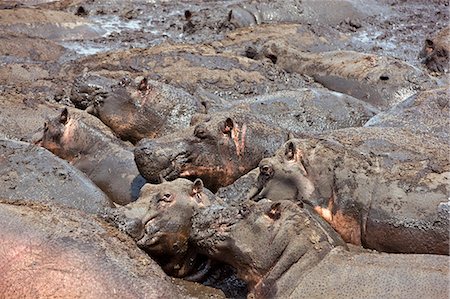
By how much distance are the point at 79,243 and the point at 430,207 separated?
181 centimetres

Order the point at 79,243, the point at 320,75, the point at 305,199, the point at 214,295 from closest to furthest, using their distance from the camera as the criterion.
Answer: the point at 79,243, the point at 214,295, the point at 305,199, the point at 320,75

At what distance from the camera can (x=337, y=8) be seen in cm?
1093

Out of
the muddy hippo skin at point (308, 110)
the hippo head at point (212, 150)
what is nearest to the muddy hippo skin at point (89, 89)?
the muddy hippo skin at point (308, 110)

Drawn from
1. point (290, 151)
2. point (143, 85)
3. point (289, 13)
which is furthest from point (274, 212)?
point (289, 13)

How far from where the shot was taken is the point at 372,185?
14.7 ft

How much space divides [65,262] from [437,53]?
20.8 ft

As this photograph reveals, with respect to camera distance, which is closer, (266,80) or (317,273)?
Result: (317,273)

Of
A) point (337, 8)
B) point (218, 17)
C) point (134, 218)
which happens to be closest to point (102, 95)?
point (134, 218)

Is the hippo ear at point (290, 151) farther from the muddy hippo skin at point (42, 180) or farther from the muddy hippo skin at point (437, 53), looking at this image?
the muddy hippo skin at point (437, 53)

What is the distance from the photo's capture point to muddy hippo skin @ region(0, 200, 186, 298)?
357 centimetres

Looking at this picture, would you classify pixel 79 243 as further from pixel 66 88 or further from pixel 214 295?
pixel 66 88

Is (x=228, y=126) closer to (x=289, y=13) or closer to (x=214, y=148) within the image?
(x=214, y=148)

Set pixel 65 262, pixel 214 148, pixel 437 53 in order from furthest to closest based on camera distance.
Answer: pixel 437 53 → pixel 214 148 → pixel 65 262

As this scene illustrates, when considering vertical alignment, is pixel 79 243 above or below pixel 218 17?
above
